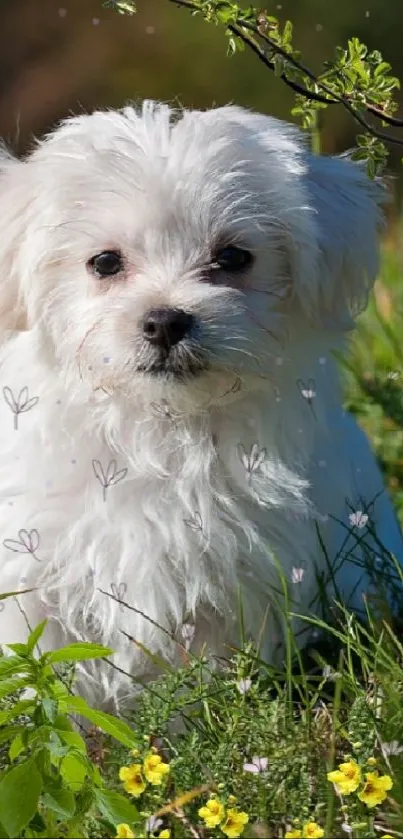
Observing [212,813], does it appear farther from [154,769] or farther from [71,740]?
[71,740]

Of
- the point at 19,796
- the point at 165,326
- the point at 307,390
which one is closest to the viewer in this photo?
the point at 19,796

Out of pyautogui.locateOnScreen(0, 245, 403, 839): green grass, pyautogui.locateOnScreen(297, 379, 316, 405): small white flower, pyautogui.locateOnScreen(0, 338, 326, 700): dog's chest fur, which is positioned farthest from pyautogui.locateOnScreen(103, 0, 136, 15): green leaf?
pyautogui.locateOnScreen(0, 245, 403, 839): green grass

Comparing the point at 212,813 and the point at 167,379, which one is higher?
the point at 167,379

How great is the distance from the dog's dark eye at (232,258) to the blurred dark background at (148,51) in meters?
7.41

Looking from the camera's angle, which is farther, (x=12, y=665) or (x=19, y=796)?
(x=12, y=665)

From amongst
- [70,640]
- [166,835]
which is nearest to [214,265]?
[70,640]

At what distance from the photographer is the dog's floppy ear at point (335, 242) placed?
3066 millimetres

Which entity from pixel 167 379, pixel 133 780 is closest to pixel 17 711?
pixel 133 780

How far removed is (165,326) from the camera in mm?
2762

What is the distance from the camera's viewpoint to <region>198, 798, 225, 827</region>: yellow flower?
7.27 ft

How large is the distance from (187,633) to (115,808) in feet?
2.68

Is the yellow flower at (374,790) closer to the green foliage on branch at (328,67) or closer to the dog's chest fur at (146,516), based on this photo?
the dog's chest fur at (146,516)

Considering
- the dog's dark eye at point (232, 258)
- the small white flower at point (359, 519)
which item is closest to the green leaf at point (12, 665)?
the small white flower at point (359, 519)

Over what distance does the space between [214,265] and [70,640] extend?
969 millimetres
